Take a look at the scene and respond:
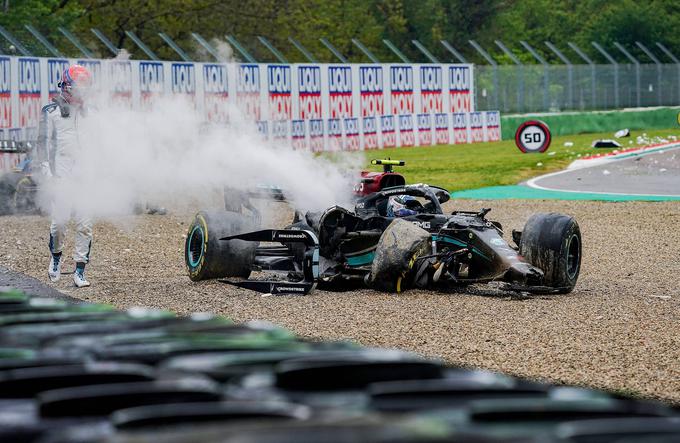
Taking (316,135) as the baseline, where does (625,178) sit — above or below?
below

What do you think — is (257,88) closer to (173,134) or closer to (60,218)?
(173,134)

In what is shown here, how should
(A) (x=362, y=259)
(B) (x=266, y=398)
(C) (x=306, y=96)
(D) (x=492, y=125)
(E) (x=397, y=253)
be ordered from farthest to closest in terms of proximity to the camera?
(D) (x=492, y=125), (C) (x=306, y=96), (A) (x=362, y=259), (E) (x=397, y=253), (B) (x=266, y=398)

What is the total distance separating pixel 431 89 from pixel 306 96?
574 centimetres

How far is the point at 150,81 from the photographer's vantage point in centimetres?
2991

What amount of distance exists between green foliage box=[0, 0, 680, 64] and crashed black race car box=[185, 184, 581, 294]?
19436mm

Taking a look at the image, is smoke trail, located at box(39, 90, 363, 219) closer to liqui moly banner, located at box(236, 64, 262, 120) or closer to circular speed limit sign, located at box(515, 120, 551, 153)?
circular speed limit sign, located at box(515, 120, 551, 153)

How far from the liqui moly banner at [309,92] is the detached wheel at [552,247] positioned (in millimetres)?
23899

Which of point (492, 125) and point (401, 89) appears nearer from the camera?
point (401, 89)

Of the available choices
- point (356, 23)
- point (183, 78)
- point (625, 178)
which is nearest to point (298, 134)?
point (183, 78)

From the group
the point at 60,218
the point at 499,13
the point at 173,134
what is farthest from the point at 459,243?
the point at 499,13

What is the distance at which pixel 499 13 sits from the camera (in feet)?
242

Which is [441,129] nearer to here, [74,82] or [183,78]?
[183,78]

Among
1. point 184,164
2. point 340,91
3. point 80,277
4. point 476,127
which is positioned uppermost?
point 340,91

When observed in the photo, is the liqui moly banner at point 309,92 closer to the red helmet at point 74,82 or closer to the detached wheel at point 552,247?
the red helmet at point 74,82
